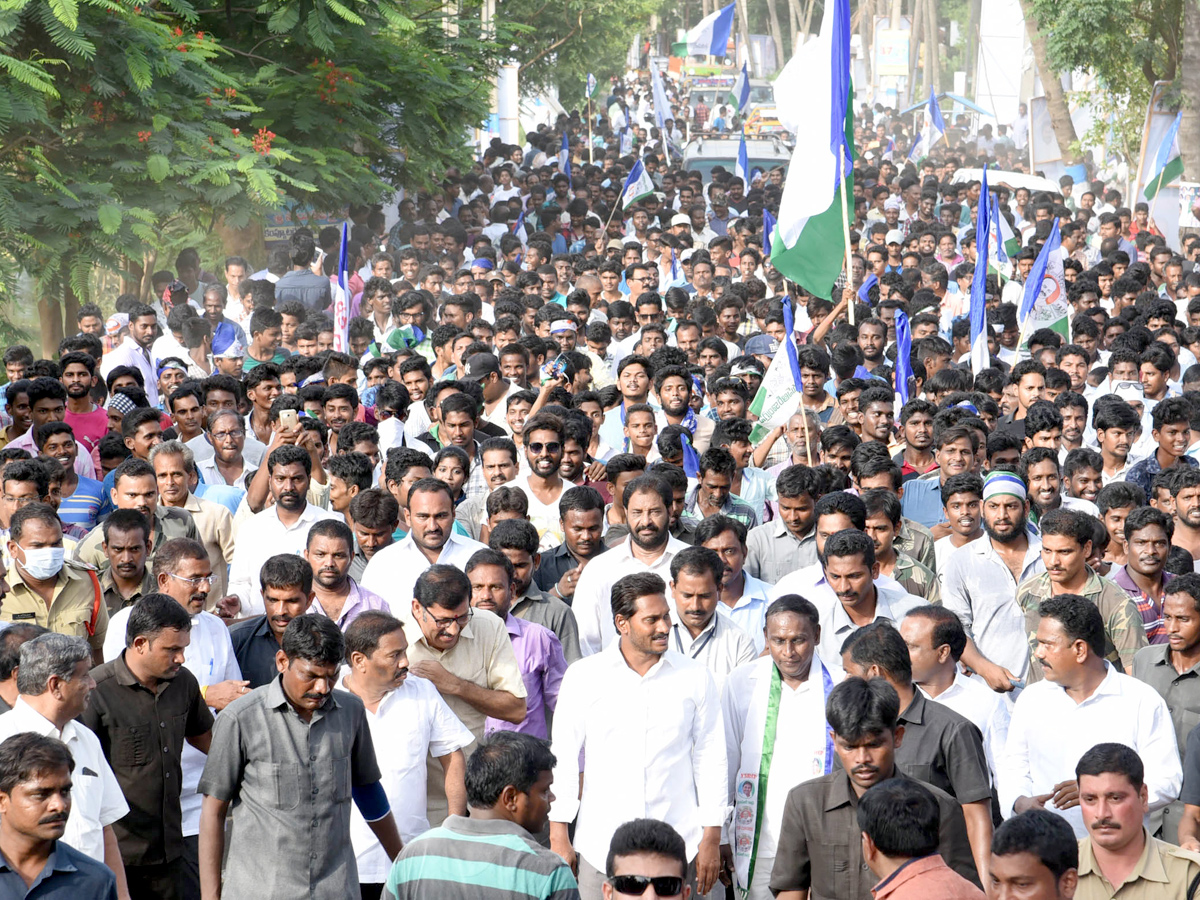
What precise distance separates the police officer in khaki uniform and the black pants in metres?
1.24

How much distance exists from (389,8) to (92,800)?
12612 mm

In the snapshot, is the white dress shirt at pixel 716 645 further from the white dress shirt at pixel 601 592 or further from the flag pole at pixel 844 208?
the flag pole at pixel 844 208

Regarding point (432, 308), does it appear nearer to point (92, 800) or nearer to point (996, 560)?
point (996, 560)

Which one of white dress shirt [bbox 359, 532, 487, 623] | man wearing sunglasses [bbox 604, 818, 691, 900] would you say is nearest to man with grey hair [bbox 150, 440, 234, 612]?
white dress shirt [bbox 359, 532, 487, 623]

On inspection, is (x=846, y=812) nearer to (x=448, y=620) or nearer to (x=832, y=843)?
(x=832, y=843)

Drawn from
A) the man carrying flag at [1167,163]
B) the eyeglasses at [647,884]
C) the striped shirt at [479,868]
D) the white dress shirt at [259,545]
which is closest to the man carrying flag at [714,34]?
the man carrying flag at [1167,163]

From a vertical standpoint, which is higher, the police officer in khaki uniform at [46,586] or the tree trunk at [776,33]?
the tree trunk at [776,33]

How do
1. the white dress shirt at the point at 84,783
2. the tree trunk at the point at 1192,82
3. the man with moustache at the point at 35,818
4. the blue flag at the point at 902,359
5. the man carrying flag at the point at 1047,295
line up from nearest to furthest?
the man with moustache at the point at 35,818
the white dress shirt at the point at 84,783
the blue flag at the point at 902,359
the man carrying flag at the point at 1047,295
the tree trunk at the point at 1192,82

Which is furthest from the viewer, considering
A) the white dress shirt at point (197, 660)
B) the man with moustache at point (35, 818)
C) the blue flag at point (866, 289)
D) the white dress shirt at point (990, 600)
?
the blue flag at point (866, 289)

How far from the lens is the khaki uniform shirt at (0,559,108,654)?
6422 mm

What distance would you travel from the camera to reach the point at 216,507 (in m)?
7.74

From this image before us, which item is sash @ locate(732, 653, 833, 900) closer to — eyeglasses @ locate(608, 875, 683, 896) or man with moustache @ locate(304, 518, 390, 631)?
eyeglasses @ locate(608, 875, 683, 896)

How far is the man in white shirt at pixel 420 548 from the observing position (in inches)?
273

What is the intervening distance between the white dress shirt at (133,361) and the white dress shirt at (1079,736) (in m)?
8.18
